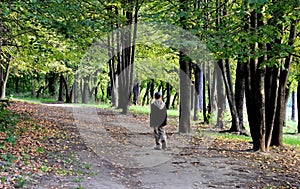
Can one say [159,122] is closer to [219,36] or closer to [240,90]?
[219,36]

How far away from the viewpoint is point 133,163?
865 centimetres

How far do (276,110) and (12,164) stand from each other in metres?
8.72

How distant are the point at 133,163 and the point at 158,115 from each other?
2326 mm

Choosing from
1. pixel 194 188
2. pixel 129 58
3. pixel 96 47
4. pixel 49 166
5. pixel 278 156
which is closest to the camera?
pixel 194 188

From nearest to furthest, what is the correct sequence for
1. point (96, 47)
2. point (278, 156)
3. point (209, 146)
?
1. point (278, 156)
2. point (209, 146)
3. point (96, 47)

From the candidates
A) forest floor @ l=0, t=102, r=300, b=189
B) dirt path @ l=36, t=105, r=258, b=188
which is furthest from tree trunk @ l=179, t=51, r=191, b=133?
dirt path @ l=36, t=105, r=258, b=188

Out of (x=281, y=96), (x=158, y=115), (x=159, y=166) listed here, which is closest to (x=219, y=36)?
(x=158, y=115)

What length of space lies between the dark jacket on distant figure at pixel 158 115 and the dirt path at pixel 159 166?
33.6 inches

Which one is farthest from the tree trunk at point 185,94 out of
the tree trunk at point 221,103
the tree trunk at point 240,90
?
the tree trunk at point 221,103

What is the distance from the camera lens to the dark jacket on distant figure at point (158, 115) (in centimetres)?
1048

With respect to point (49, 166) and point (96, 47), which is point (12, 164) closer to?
point (49, 166)

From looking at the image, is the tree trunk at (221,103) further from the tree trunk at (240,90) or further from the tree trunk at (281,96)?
the tree trunk at (281,96)

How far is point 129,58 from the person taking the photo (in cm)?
2395

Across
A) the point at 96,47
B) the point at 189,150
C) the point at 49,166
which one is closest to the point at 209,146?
the point at 189,150
